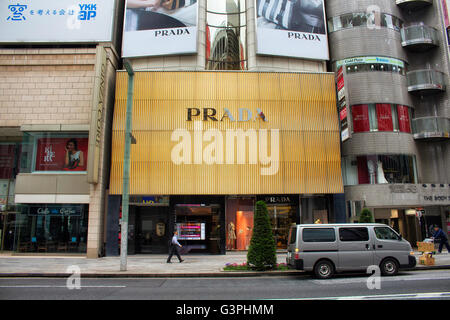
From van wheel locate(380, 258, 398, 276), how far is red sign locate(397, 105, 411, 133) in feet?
43.9

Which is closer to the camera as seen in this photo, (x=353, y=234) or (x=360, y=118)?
(x=353, y=234)

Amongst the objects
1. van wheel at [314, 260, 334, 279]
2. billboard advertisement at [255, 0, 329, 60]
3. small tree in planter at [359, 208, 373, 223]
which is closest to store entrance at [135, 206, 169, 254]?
van wheel at [314, 260, 334, 279]

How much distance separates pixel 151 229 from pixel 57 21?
15932mm

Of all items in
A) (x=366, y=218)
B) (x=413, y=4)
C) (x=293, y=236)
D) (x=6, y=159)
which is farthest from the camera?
(x=413, y=4)

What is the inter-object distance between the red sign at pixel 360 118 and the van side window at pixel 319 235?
40.5 ft

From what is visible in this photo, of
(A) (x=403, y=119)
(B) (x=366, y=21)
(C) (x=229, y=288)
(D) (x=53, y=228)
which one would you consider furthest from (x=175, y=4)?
(C) (x=229, y=288)

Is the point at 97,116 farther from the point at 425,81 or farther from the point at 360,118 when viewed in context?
the point at 425,81

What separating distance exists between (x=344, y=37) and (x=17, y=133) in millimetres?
24495

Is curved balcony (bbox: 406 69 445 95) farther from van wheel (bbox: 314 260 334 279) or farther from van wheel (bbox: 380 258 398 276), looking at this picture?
van wheel (bbox: 314 260 334 279)

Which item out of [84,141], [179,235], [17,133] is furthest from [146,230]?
[17,133]

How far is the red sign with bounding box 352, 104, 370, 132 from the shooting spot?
2252 cm

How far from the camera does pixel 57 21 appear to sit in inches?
905
